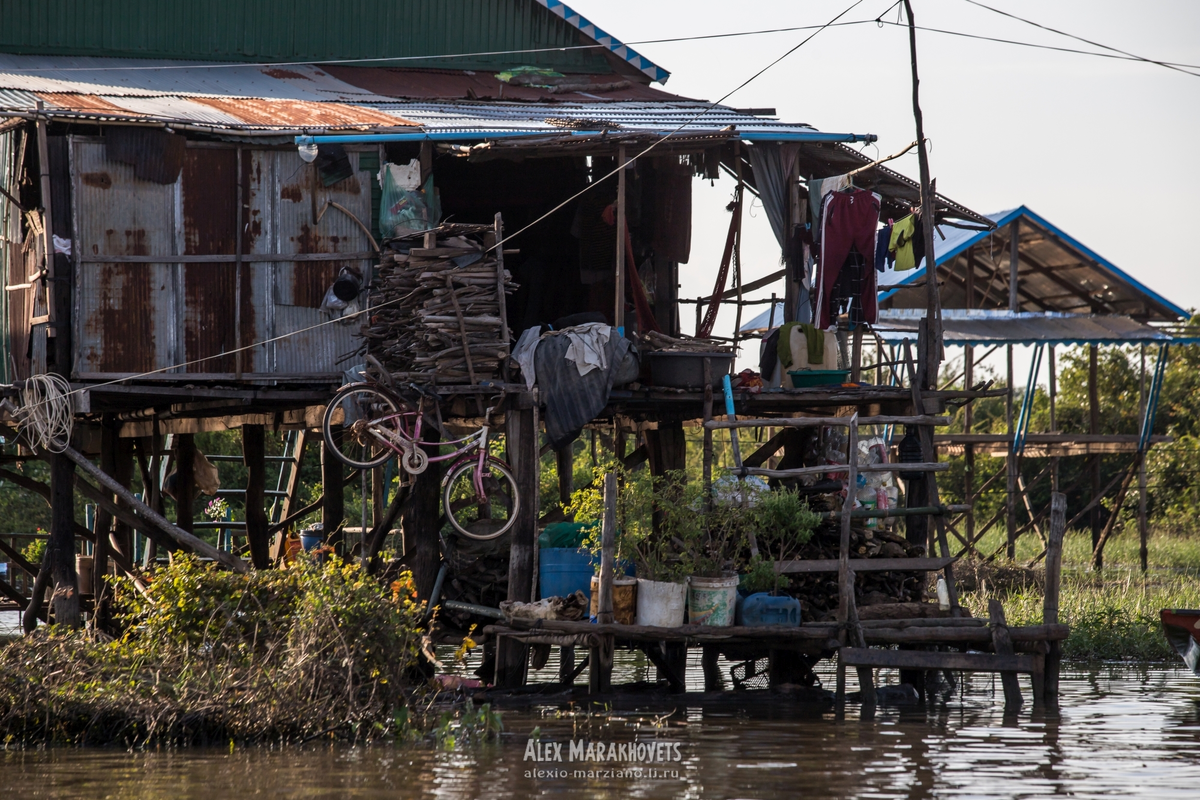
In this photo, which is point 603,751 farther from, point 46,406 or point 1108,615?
point 1108,615

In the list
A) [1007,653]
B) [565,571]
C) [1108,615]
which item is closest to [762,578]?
[565,571]

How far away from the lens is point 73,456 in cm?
1491

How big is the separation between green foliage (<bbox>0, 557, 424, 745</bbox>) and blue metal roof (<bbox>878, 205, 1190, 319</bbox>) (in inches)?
494

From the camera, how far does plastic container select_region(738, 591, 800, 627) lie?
13.8m

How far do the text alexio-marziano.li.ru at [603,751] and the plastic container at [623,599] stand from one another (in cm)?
180

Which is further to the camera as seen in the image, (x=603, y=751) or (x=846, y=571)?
(x=846, y=571)

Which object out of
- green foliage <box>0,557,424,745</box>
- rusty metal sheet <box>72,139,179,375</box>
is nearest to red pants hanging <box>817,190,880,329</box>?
green foliage <box>0,557,424,745</box>

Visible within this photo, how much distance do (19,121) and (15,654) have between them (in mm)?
5597

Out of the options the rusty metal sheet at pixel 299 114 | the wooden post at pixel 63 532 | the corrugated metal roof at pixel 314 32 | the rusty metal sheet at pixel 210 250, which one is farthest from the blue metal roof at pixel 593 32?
the wooden post at pixel 63 532

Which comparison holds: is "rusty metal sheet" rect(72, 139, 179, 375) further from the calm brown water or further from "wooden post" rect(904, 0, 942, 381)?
"wooden post" rect(904, 0, 942, 381)

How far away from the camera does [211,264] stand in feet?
49.8

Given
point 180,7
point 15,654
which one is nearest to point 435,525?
point 15,654

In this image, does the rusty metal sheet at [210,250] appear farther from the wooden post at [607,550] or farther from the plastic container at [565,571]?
the wooden post at [607,550]

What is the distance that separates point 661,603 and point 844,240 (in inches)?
189
